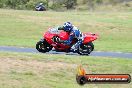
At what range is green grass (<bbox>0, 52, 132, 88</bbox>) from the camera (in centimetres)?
1606

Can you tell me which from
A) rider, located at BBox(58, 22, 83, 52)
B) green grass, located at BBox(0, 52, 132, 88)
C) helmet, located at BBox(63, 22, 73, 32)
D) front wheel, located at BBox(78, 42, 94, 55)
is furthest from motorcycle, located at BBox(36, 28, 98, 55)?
green grass, located at BBox(0, 52, 132, 88)

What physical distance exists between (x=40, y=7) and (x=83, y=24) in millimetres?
17729

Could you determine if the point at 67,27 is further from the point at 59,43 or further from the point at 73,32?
the point at 59,43

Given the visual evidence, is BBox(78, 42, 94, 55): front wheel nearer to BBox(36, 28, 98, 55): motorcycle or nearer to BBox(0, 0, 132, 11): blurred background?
BBox(36, 28, 98, 55): motorcycle

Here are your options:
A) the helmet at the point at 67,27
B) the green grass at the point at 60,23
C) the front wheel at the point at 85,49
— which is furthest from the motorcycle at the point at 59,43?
the green grass at the point at 60,23

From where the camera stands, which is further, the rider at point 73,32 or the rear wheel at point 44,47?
the rear wheel at point 44,47

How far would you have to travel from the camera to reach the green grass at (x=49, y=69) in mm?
16062

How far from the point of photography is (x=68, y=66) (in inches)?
728

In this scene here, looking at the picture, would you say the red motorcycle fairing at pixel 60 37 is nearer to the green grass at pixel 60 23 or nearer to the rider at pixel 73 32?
the rider at pixel 73 32

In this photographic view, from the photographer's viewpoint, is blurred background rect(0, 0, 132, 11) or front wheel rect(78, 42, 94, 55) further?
blurred background rect(0, 0, 132, 11)

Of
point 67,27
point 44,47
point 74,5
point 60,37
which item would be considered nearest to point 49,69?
point 67,27

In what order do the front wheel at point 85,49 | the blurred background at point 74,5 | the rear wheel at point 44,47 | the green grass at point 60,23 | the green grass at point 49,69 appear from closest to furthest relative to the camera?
1. the green grass at point 49,69
2. the front wheel at point 85,49
3. the rear wheel at point 44,47
4. the green grass at point 60,23
5. the blurred background at point 74,5

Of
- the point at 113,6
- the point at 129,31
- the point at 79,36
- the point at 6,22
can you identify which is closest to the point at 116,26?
the point at 129,31

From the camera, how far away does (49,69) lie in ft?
58.4
